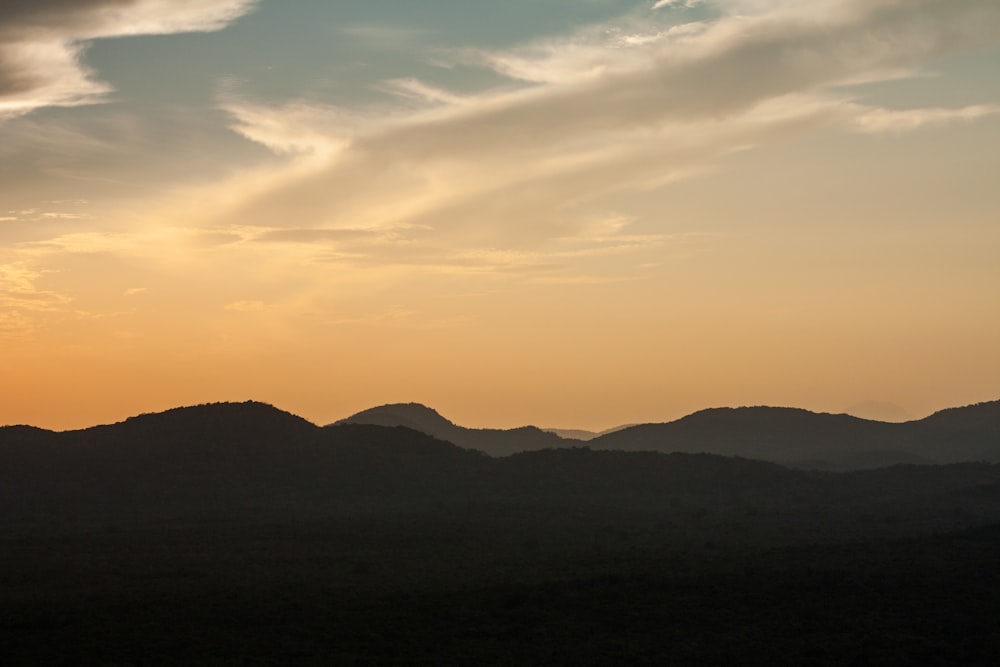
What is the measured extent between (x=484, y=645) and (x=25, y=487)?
65.5m

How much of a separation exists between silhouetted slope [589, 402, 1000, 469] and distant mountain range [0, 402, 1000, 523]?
177ft

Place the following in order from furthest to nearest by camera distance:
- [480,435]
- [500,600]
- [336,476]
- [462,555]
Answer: [480,435] < [336,476] < [462,555] < [500,600]

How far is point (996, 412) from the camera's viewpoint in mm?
176000

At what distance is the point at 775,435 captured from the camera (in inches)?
7008

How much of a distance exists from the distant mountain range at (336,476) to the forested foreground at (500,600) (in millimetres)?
24434

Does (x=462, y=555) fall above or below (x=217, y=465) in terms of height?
below

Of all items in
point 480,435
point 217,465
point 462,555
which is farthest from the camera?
point 480,435

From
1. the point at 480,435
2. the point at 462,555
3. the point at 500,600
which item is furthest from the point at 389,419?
the point at 500,600

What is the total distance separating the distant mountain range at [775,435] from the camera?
162 metres

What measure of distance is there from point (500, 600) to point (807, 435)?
148m

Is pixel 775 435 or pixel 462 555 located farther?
pixel 775 435

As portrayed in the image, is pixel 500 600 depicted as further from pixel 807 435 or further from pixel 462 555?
pixel 807 435

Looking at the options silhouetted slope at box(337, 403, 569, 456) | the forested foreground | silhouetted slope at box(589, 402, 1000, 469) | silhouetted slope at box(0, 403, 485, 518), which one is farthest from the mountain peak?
the forested foreground

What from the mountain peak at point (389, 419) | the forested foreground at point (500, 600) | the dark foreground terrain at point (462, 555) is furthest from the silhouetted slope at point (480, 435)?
the forested foreground at point (500, 600)
